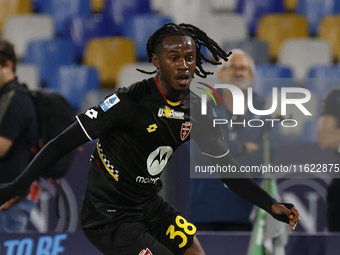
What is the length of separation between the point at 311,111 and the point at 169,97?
7.99 feet

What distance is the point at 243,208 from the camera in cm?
473

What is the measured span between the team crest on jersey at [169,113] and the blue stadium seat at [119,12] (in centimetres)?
499

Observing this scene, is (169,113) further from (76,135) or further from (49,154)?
(49,154)

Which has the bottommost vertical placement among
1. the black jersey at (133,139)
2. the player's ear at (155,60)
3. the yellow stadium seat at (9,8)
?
the yellow stadium seat at (9,8)

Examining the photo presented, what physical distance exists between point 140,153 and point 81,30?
4.96 metres

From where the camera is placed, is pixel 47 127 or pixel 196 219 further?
pixel 196 219

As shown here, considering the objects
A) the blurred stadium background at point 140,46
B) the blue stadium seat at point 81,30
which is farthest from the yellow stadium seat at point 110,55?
the blue stadium seat at point 81,30

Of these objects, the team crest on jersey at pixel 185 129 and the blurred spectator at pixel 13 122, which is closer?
the team crest on jersey at pixel 185 129

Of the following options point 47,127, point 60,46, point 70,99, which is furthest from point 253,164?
point 60,46

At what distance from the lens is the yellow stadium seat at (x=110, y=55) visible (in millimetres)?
7316

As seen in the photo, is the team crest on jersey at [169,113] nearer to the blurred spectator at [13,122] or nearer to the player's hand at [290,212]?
the player's hand at [290,212]

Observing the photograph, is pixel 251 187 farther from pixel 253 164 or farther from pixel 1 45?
pixel 1 45

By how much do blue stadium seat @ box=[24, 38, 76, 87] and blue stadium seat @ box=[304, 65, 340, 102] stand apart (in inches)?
110

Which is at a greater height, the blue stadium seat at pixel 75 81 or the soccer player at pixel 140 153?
the soccer player at pixel 140 153
